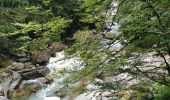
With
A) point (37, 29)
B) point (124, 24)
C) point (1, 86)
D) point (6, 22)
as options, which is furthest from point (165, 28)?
point (6, 22)

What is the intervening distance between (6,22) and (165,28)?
17.2m

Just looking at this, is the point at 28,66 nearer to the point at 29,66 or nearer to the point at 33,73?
the point at 29,66

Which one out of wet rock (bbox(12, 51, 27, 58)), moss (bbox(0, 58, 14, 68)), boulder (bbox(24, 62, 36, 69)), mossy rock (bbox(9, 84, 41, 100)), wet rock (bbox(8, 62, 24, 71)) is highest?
mossy rock (bbox(9, 84, 41, 100))

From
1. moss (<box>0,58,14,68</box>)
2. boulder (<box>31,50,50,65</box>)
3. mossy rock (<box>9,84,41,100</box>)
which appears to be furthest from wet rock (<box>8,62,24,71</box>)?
mossy rock (<box>9,84,41,100</box>)

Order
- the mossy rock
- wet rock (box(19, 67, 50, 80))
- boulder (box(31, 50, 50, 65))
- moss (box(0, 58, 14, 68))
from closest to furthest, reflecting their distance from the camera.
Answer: the mossy rock, wet rock (box(19, 67, 50, 80)), moss (box(0, 58, 14, 68)), boulder (box(31, 50, 50, 65))

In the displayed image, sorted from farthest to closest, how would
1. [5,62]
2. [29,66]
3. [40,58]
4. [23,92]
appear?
[40,58] < [5,62] < [29,66] < [23,92]

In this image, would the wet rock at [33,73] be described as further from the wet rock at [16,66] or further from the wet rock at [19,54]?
the wet rock at [19,54]

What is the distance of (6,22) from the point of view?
2041 cm

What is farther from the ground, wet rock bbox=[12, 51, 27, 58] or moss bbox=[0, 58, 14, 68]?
wet rock bbox=[12, 51, 27, 58]

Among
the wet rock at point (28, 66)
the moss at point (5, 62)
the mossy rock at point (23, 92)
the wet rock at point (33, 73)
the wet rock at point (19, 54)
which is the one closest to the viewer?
the mossy rock at point (23, 92)

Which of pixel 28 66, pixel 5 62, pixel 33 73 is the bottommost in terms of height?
pixel 5 62

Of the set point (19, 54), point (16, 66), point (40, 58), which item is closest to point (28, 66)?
point (16, 66)

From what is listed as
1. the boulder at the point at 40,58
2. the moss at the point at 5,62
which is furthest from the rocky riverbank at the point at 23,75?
the moss at the point at 5,62

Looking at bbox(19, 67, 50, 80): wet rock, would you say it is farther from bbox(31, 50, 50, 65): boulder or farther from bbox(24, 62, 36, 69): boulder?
bbox(31, 50, 50, 65): boulder
